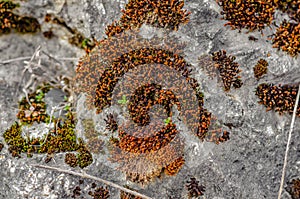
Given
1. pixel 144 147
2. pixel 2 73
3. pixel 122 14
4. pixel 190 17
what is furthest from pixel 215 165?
pixel 2 73

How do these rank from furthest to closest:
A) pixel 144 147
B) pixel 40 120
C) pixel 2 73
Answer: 1. pixel 2 73
2. pixel 40 120
3. pixel 144 147

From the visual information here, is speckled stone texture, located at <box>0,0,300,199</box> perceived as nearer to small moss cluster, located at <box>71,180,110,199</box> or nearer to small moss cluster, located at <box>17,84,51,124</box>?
small moss cluster, located at <box>71,180,110,199</box>

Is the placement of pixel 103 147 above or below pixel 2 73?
below

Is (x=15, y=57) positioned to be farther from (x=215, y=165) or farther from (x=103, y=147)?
(x=215, y=165)

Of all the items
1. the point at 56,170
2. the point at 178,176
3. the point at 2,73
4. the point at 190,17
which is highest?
the point at 190,17

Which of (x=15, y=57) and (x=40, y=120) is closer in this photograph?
(x=40, y=120)

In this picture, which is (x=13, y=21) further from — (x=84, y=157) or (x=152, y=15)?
(x=84, y=157)

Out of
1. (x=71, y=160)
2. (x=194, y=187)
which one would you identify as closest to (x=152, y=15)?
(x=71, y=160)

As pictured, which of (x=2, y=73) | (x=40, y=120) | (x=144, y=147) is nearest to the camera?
(x=144, y=147)
